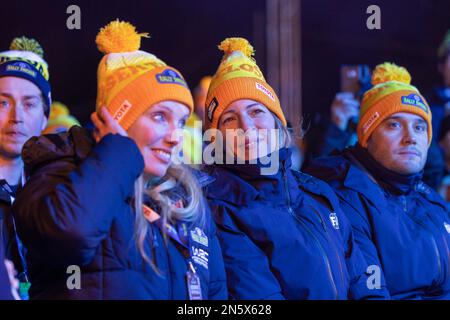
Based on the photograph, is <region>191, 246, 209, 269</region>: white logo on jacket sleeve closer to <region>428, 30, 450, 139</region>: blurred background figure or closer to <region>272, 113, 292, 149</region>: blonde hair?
<region>272, 113, 292, 149</region>: blonde hair

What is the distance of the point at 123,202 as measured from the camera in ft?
7.05

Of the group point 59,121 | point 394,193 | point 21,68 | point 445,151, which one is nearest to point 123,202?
point 21,68

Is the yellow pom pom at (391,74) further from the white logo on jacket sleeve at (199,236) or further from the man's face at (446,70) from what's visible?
the white logo on jacket sleeve at (199,236)

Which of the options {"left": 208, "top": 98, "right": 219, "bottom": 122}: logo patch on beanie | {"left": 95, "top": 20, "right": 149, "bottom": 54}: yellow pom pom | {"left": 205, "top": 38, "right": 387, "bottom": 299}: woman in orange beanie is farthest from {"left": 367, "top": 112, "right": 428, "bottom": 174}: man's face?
{"left": 95, "top": 20, "right": 149, "bottom": 54}: yellow pom pom

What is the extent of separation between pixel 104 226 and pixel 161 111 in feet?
1.73

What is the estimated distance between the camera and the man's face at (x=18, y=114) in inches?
123

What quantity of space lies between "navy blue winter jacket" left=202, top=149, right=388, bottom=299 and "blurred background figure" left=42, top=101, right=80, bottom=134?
162 centimetres

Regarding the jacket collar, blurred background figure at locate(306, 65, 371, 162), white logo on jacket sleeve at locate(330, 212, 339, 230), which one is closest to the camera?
the jacket collar

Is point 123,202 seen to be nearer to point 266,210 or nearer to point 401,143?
point 266,210

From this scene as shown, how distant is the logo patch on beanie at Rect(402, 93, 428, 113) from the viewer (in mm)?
3532

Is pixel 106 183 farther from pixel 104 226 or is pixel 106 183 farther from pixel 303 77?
pixel 303 77
